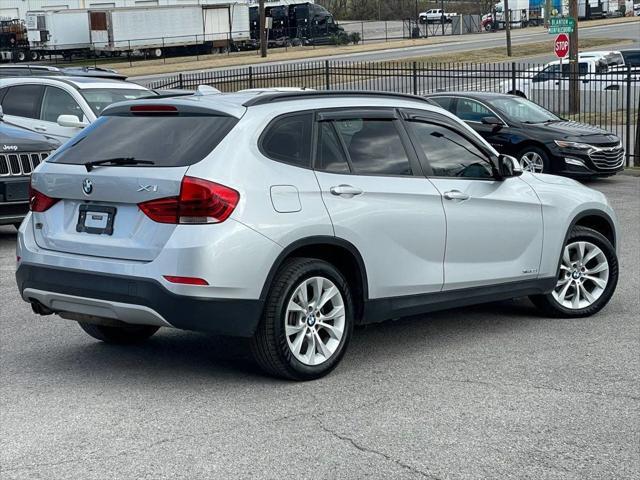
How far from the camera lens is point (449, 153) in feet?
25.2

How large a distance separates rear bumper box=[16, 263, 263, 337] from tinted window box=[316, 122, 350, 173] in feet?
3.42

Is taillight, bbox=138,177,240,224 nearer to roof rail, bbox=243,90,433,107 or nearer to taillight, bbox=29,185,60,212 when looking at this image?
roof rail, bbox=243,90,433,107

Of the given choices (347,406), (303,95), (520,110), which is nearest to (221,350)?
(347,406)

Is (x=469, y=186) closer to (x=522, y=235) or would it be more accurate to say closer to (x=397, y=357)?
(x=522, y=235)

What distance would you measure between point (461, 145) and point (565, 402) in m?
2.16

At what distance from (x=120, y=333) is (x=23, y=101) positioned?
29.8 feet

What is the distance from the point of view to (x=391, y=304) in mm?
7121

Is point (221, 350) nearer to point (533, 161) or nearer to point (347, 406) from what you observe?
point (347, 406)

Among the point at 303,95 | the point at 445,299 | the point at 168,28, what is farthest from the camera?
the point at 168,28

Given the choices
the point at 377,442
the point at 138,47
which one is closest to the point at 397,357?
the point at 377,442

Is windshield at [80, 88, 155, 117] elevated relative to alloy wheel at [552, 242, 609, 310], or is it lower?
elevated

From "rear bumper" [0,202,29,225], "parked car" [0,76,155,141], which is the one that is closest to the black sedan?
"parked car" [0,76,155,141]

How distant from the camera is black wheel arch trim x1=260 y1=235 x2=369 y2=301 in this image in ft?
20.8

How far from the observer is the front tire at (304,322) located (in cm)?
641
